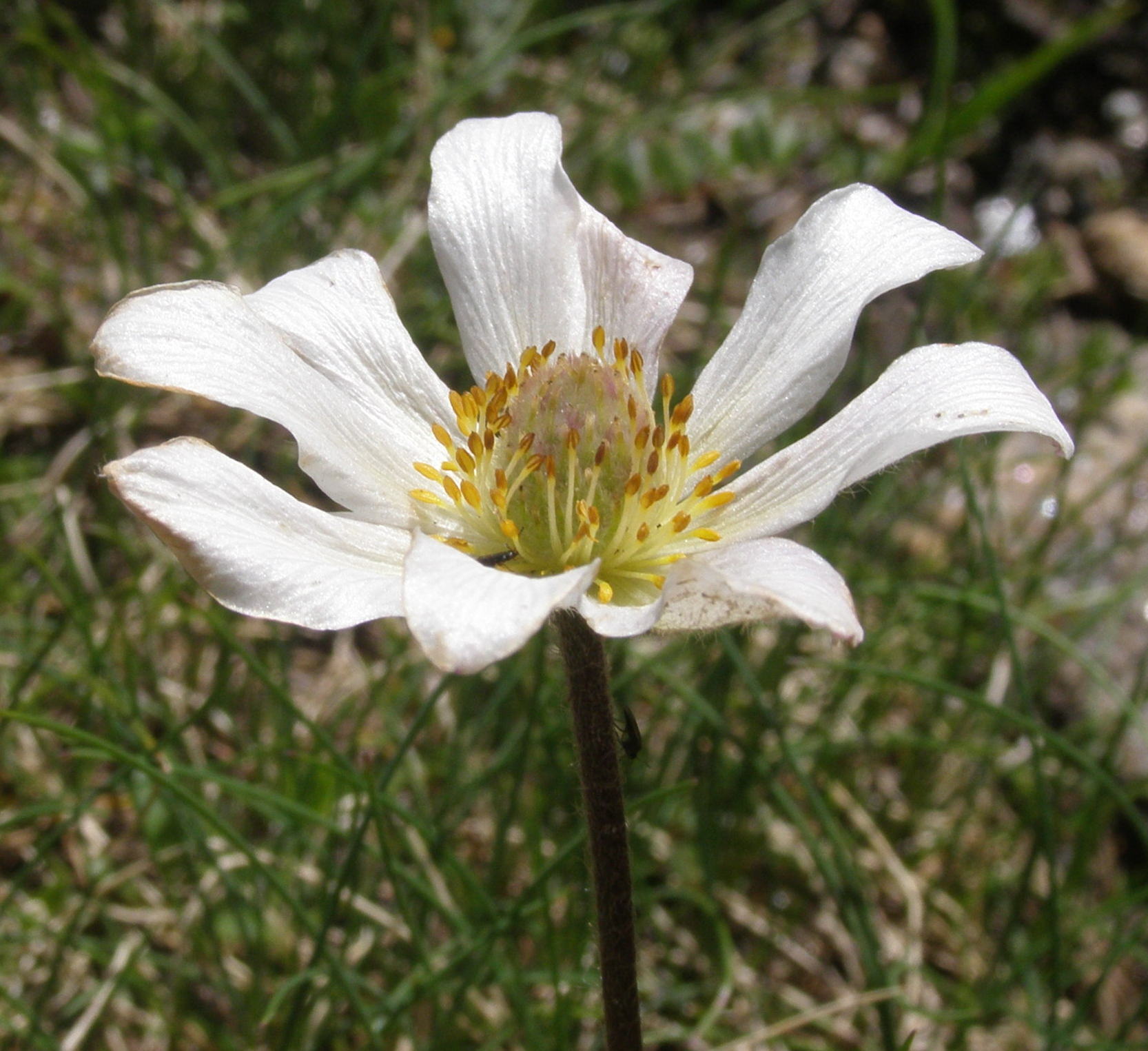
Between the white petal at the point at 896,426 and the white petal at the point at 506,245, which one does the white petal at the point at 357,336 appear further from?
the white petal at the point at 896,426

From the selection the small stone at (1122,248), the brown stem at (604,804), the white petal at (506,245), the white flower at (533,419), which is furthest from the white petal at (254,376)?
the small stone at (1122,248)

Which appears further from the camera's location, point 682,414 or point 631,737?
point 682,414

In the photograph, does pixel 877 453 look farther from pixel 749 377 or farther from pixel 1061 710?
pixel 1061 710

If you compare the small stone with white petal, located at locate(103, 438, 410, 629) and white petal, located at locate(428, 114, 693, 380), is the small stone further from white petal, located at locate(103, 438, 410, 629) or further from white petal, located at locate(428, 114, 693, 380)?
white petal, located at locate(103, 438, 410, 629)

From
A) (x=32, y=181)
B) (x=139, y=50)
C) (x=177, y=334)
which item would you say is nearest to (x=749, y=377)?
(x=177, y=334)

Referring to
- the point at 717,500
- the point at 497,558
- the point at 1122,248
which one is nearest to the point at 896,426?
the point at 717,500

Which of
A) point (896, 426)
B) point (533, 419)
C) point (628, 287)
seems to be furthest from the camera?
point (628, 287)

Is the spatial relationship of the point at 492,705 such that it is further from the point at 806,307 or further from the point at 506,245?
the point at 806,307
